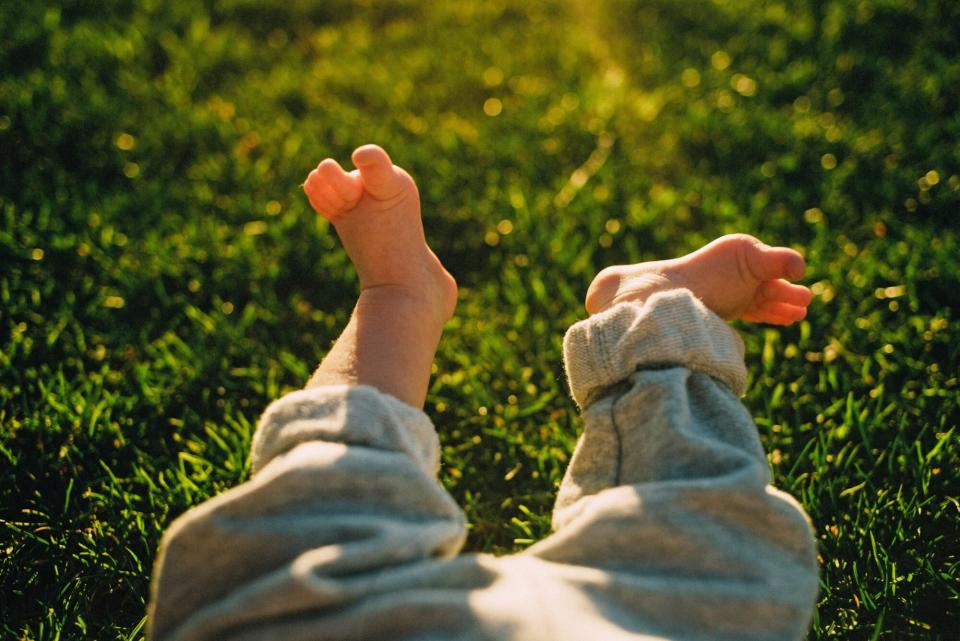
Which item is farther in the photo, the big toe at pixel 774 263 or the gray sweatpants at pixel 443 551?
the big toe at pixel 774 263

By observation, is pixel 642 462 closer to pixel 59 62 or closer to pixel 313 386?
pixel 313 386

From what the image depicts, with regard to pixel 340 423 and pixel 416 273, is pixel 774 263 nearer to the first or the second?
pixel 416 273

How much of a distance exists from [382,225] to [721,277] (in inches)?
29.4

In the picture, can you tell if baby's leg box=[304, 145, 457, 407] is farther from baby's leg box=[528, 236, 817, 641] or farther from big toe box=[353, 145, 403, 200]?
baby's leg box=[528, 236, 817, 641]

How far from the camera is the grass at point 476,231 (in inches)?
71.4

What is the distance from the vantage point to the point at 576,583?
48.6 inches

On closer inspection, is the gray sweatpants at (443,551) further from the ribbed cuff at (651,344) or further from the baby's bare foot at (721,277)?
the baby's bare foot at (721,277)

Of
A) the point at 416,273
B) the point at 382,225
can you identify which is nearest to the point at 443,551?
the point at 416,273

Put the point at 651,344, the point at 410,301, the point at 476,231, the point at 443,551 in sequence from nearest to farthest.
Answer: the point at 443,551
the point at 651,344
the point at 410,301
the point at 476,231

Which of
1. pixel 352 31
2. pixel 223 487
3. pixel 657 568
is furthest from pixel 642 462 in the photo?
pixel 352 31

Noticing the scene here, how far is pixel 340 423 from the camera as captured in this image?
1.30 m

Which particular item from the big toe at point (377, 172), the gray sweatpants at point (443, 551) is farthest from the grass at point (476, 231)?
the big toe at point (377, 172)

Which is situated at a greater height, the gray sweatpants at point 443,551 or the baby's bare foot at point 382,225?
the baby's bare foot at point 382,225

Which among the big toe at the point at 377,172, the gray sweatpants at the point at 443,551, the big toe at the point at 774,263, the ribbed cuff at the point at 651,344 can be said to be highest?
the big toe at the point at 377,172
